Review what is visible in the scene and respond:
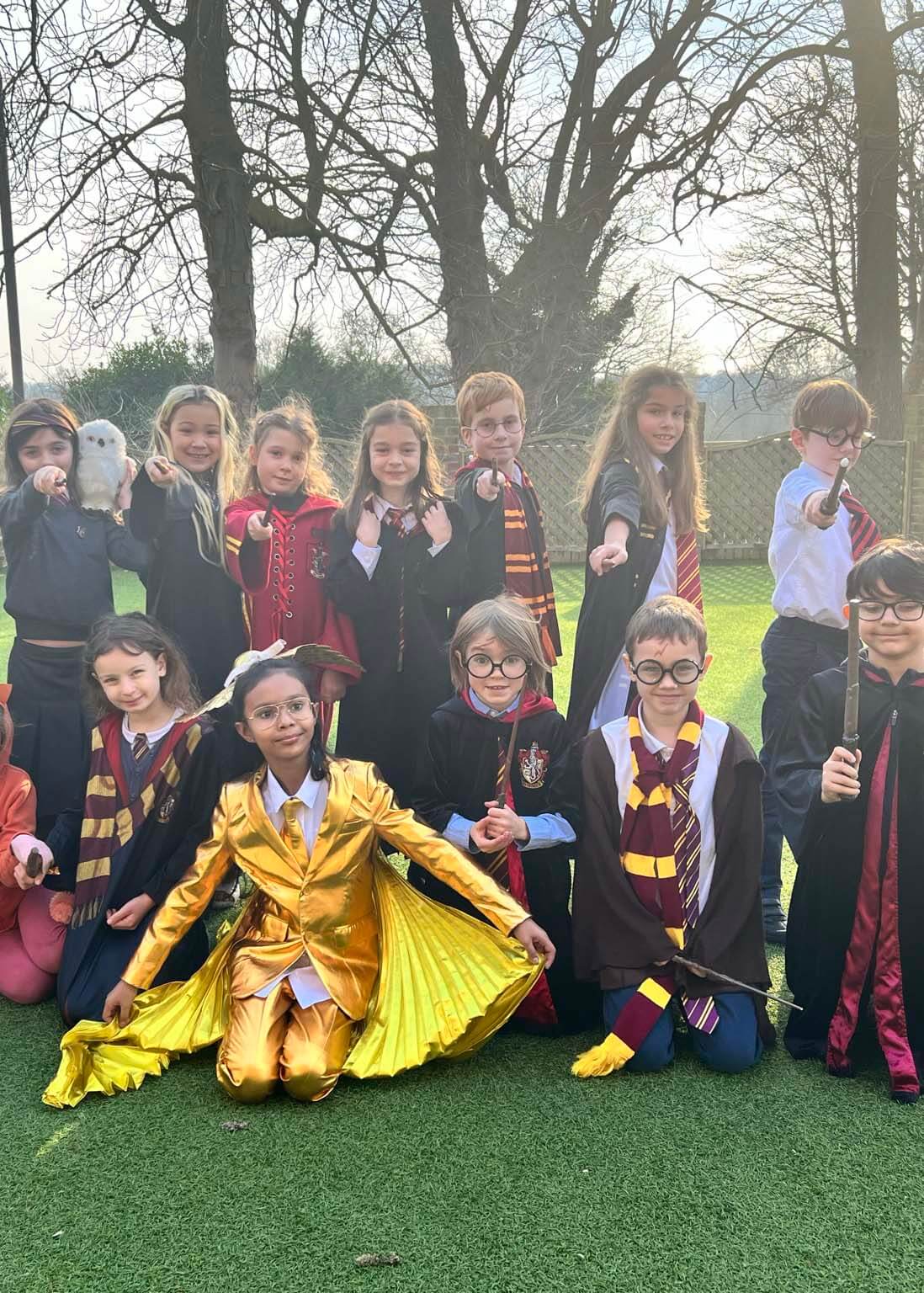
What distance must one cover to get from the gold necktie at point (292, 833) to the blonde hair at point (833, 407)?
6.79 feet

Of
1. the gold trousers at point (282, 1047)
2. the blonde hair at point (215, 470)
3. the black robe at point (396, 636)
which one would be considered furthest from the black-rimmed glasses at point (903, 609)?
the blonde hair at point (215, 470)

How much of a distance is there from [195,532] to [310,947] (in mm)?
1578

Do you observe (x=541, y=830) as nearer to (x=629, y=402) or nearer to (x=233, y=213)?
(x=629, y=402)

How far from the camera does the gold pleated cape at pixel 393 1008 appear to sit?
263 cm

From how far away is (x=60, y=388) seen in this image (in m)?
14.5

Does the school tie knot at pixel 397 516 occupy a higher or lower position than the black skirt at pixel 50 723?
higher

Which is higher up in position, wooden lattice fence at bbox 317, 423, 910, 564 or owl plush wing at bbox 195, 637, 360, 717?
wooden lattice fence at bbox 317, 423, 910, 564

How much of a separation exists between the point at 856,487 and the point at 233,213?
27.7ft

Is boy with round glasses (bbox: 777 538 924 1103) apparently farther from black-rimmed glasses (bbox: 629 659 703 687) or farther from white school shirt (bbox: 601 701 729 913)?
black-rimmed glasses (bbox: 629 659 703 687)

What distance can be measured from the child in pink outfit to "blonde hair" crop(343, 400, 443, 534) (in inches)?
51.0

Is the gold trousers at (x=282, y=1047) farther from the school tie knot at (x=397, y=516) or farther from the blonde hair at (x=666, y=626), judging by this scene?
the school tie knot at (x=397, y=516)

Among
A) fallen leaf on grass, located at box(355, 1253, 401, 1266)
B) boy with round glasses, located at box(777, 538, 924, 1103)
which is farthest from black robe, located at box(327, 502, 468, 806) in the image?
fallen leaf on grass, located at box(355, 1253, 401, 1266)

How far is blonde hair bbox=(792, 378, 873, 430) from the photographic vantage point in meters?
3.39

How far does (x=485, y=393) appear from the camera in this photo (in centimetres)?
368
